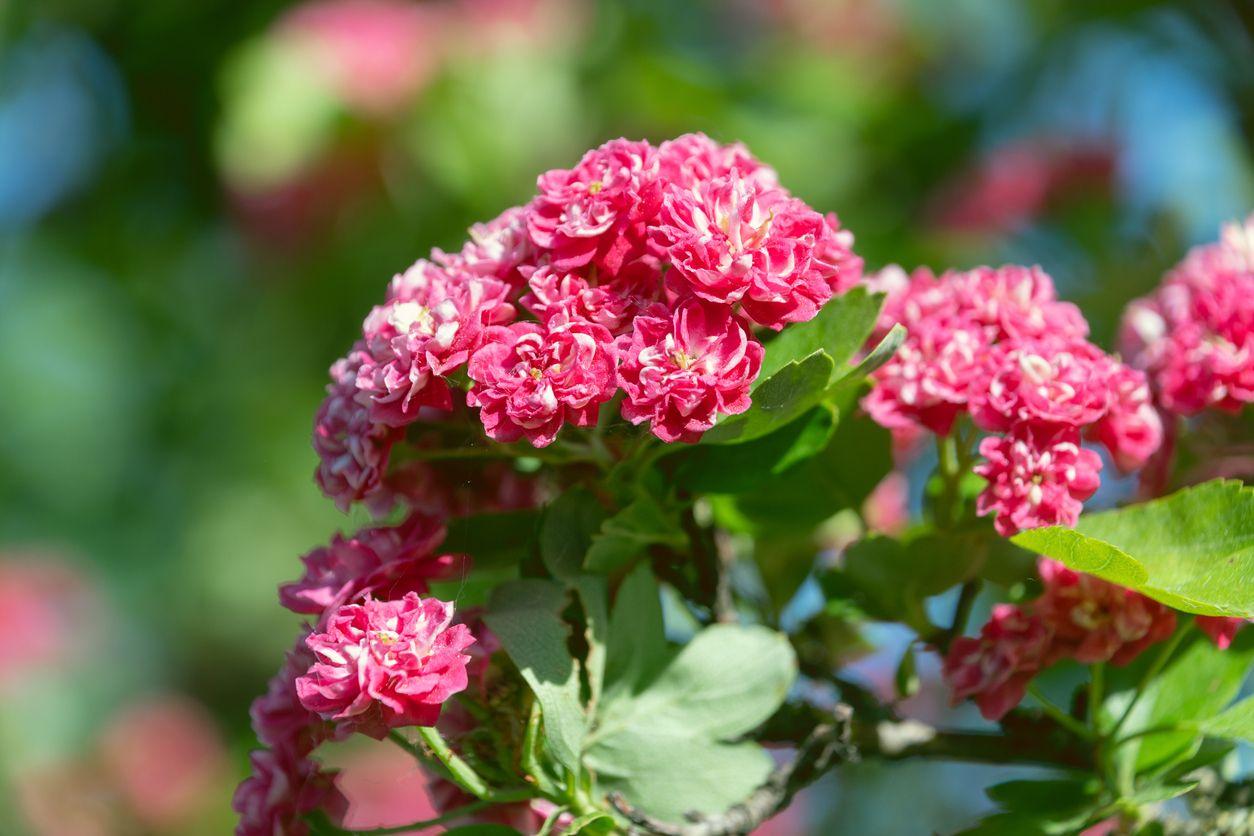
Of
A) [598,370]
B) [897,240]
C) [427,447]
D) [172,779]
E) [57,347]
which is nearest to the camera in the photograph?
[598,370]

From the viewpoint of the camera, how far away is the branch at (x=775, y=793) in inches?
32.2

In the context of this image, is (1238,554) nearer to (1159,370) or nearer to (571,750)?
(1159,370)

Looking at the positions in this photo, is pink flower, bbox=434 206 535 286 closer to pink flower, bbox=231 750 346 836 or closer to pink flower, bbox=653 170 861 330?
pink flower, bbox=653 170 861 330

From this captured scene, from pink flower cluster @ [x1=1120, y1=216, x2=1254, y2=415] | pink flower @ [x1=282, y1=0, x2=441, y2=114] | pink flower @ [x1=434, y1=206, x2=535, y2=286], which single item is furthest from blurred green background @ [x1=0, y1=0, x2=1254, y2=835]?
pink flower @ [x1=434, y1=206, x2=535, y2=286]

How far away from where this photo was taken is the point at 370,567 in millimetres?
781

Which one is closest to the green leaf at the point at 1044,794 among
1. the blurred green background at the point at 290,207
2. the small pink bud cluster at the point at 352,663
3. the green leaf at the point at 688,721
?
the green leaf at the point at 688,721

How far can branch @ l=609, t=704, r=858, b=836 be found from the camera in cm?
82

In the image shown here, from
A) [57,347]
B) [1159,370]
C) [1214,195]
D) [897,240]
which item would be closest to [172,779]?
[57,347]

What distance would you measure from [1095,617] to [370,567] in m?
0.42

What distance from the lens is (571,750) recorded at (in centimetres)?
76

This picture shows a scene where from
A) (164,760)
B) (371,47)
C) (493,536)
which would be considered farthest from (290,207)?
(493,536)

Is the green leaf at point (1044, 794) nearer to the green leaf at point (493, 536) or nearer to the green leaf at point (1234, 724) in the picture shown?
the green leaf at point (1234, 724)

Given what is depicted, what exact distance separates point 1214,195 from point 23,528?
3277 mm

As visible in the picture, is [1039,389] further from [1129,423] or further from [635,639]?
[635,639]
